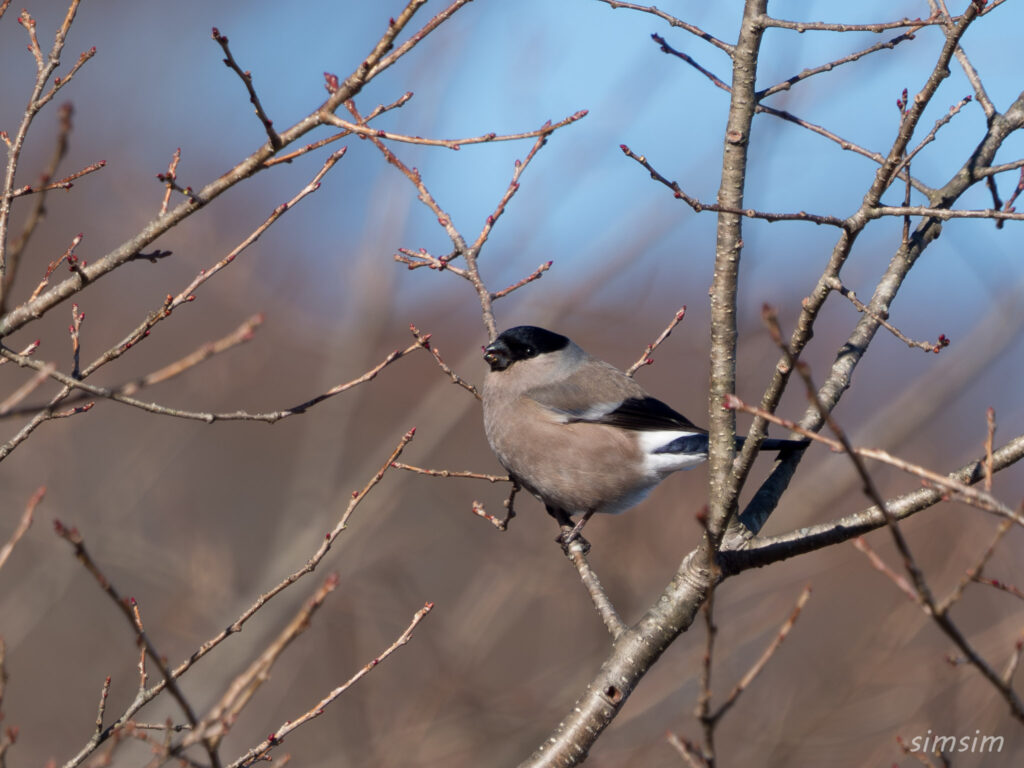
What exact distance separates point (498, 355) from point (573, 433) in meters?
0.53

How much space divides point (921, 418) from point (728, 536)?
288 cm

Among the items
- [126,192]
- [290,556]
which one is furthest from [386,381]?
[290,556]

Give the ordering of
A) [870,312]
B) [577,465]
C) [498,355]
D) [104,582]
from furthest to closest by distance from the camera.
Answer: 1. [498,355]
2. [577,465]
3. [870,312]
4. [104,582]

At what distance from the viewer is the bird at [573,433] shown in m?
4.29

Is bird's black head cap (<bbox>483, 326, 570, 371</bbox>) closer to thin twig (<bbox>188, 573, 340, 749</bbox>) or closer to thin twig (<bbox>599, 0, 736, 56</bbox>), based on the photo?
thin twig (<bbox>599, 0, 736, 56</bbox>)

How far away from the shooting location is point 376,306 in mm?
5859

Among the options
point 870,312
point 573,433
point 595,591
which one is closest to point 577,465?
point 573,433

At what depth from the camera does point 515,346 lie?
456 centimetres

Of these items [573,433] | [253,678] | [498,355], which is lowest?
[253,678]

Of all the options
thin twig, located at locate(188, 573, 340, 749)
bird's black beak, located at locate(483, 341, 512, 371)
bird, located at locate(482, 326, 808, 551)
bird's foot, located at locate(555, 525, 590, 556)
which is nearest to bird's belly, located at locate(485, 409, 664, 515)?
bird, located at locate(482, 326, 808, 551)

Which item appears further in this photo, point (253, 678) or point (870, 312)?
point (870, 312)

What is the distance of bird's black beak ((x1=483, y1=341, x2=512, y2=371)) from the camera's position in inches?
176

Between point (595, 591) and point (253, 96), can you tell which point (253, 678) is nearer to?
point (253, 96)

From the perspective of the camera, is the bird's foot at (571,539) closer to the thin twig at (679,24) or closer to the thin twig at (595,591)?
the thin twig at (595,591)
